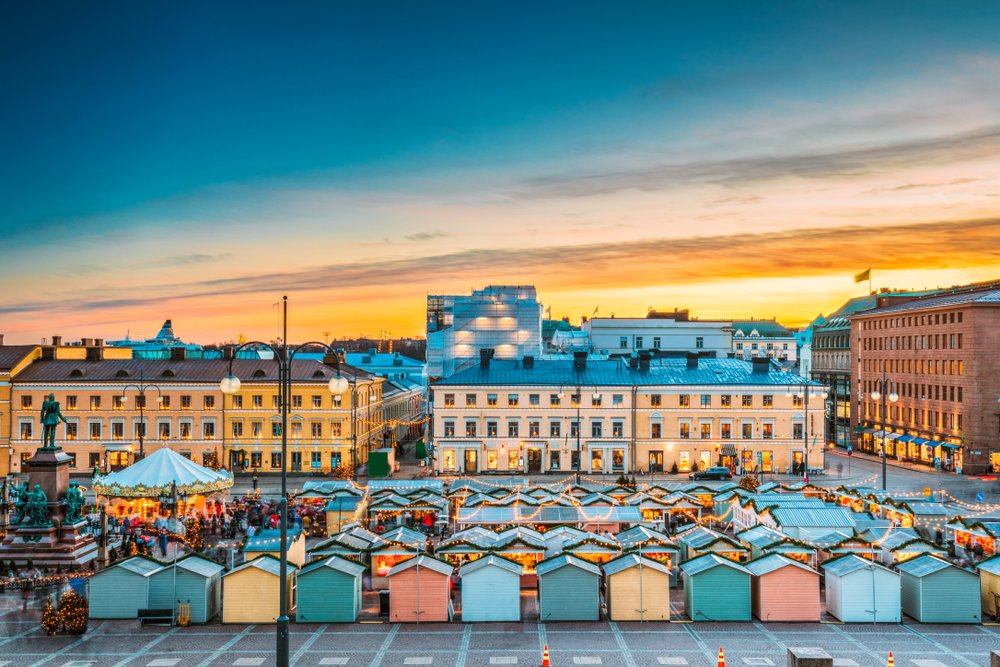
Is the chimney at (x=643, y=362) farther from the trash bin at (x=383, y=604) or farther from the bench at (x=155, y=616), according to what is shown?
the bench at (x=155, y=616)

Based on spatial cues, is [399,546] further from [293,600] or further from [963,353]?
[963,353]

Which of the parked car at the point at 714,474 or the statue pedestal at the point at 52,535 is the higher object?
the statue pedestal at the point at 52,535

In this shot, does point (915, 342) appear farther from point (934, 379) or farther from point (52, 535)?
point (52, 535)

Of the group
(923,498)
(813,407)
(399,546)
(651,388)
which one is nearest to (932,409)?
(813,407)

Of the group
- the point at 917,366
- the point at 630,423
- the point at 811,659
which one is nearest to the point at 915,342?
the point at 917,366

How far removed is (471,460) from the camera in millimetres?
65500

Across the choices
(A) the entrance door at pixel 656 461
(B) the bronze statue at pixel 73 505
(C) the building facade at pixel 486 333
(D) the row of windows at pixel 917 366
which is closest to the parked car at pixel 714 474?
(A) the entrance door at pixel 656 461

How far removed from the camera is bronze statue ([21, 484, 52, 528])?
35312 mm

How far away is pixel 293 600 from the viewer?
94.2 ft

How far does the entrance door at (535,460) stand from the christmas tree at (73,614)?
42605 mm

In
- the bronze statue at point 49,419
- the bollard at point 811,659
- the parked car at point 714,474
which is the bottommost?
the parked car at point 714,474

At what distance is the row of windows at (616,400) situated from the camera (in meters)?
66.1

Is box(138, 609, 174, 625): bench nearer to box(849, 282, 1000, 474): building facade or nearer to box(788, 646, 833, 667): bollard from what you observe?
box(788, 646, 833, 667): bollard

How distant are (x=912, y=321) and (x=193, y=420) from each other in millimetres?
62418
